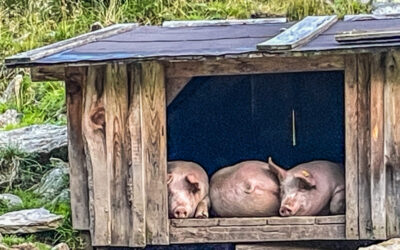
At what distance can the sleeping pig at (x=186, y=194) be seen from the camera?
6.26 m

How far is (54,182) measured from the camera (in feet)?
26.2

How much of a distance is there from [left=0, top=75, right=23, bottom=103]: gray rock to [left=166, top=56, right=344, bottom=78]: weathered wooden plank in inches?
184

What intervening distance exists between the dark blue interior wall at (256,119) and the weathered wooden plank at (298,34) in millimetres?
744

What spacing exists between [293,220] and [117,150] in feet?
4.50

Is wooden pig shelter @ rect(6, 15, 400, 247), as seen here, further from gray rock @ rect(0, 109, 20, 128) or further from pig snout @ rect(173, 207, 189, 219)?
gray rock @ rect(0, 109, 20, 128)

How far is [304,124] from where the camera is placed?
779cm

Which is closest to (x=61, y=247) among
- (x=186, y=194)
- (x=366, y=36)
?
(x=186, y=194)

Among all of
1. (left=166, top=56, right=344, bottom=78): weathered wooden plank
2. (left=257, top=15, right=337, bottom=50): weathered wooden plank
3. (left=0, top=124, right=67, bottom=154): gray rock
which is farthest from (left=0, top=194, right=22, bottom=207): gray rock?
(left=257, top=15, right=337, bottom=50): weathered wooden plank

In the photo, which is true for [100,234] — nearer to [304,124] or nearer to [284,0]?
[304,124]

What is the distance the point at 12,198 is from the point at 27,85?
2.91 m

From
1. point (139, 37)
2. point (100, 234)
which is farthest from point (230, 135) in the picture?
point (100, 234)

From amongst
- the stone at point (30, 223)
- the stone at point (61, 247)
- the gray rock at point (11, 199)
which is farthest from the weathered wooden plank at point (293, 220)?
the gray rock at point (11, 199)

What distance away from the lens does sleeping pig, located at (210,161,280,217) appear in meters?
6.31

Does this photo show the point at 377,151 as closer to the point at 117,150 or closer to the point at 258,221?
the point at 258,221
